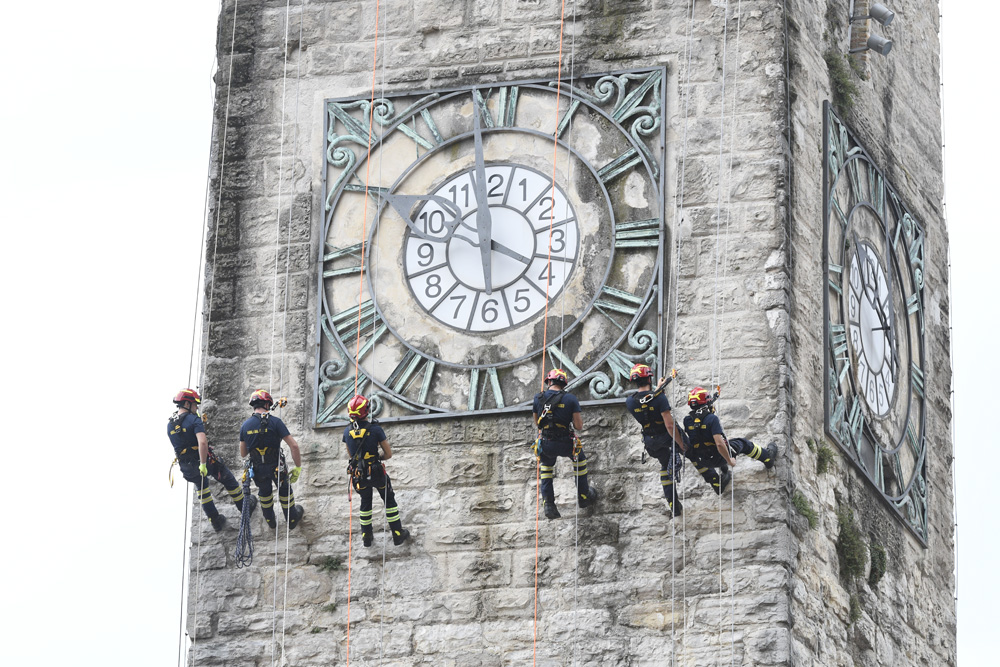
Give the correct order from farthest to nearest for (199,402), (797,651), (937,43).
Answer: (937,43) → (199,402) → (797,651)

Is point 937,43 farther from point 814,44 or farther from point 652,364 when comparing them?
point 652,364

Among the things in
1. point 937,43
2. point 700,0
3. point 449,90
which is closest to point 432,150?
point 449,90

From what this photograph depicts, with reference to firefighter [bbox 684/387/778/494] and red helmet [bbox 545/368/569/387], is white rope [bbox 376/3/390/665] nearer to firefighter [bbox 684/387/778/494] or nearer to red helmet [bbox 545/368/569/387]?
red helmet [bbox 545/368/569/387]

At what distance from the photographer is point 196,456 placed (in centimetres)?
2205

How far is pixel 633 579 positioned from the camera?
834 inches

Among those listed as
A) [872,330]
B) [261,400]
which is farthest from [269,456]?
[872,330]

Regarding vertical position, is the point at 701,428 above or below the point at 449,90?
below

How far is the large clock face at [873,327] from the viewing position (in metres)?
22.6

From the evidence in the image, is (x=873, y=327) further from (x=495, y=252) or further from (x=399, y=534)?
(x=399, y=534)

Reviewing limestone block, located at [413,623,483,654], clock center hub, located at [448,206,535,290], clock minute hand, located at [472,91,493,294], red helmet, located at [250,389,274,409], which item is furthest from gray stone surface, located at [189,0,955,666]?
clock center hub, located at [448,206,535,290]

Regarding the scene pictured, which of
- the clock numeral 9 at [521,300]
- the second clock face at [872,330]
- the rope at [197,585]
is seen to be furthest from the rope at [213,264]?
the second clock face at [872,330]

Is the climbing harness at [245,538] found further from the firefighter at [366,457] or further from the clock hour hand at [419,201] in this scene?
the clock hour hand at [419,201]

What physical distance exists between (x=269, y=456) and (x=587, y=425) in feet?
7.26

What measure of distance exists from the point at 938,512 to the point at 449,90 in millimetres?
5095
